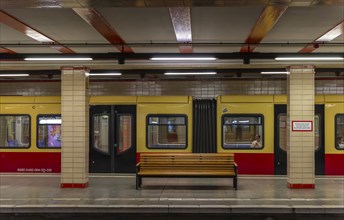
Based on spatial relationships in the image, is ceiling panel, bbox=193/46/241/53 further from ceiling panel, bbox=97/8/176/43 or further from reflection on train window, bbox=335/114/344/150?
reflection on train window, bbox=335/114/344/150

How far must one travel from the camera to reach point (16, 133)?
1385 cm

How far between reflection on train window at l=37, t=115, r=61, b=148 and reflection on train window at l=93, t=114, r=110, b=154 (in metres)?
1.11

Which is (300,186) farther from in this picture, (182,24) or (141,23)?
(141,23)

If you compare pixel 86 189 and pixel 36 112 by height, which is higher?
pixel 36 112

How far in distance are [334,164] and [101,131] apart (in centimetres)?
703

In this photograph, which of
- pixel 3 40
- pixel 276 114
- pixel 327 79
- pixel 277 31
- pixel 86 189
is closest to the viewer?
pixel 277 31

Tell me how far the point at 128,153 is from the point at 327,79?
7.68 meters

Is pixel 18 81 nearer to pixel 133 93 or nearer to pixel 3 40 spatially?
pixel 133 93

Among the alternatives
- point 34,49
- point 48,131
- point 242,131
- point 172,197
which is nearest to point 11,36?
point 34,49

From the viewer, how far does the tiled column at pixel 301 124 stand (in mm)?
11312

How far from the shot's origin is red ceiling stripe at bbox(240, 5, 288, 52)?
7.07 m

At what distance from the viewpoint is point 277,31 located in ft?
29.0

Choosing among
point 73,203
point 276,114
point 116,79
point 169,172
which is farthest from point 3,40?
point 276,114

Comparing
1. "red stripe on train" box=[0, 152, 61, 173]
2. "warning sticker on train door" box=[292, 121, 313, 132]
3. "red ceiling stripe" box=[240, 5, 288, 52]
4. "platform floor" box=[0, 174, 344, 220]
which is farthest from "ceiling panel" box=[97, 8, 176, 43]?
"red stripe on train" box=[0, 152, 61, 173]
